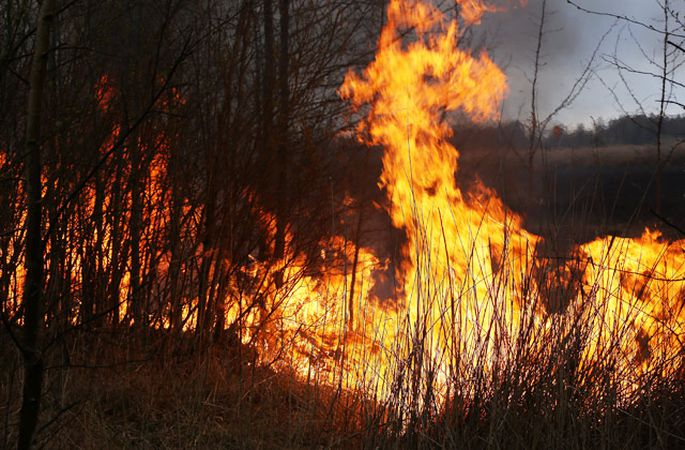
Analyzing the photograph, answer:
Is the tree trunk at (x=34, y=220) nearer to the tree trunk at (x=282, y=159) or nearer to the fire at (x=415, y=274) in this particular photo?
the fire at (x=415, y=274)

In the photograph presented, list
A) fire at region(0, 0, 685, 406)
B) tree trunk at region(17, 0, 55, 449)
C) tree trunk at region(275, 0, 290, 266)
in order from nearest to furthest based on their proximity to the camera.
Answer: tree trunk at region(17, 0, 55, 449) < fire at region(0, 0, 685, 406) < tree trunk at region(275, 0, 290, 266)

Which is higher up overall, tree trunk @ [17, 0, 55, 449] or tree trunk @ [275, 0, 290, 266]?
tree trunk @ [275, 0, 290, 266]

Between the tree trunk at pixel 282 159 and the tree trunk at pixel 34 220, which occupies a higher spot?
the tree trunk at pixel 282 159

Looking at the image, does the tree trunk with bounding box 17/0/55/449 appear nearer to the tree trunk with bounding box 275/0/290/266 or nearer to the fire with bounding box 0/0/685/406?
the fire with bounding box 0/0/685/406

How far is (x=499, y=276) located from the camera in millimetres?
3221

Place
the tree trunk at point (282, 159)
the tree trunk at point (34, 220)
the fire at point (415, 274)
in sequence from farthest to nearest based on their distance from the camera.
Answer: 1. the tree trunk at point (282, 159)
2. the fire at point (415, 274)
3. the tree trunk at point (34, 220)

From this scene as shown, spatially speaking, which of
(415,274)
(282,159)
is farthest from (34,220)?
(282,159)

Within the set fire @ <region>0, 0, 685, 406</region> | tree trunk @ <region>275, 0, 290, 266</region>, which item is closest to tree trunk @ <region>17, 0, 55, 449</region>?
fire @ <region>0, 0, 685, 406</region>

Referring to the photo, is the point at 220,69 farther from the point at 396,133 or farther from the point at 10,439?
the point at 10,439

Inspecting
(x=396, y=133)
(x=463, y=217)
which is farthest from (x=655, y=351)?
(x=396, y=133)

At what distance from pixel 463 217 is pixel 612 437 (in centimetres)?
220

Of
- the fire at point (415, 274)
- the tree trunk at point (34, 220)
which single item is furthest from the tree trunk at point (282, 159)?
the tree trunk at point (34, 220)

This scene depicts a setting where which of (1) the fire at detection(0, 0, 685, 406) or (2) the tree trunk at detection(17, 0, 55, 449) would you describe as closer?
(2) the tree trunk at detection(17, 0, 55, 449)

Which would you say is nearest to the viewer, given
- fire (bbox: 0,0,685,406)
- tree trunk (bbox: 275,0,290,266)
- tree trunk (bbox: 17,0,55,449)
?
tree trunk (bbox: 17,0,55,449)
